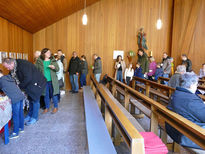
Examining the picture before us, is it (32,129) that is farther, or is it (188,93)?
(32,129)

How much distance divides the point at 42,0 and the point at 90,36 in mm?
3312

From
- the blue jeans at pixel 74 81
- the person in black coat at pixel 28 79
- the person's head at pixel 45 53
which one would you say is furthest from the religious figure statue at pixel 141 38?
the person in black coat at pixel 28 79

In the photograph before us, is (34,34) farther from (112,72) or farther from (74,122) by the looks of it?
(74,122)

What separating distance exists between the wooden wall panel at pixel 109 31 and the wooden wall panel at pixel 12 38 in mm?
1223

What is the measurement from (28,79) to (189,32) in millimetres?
6844

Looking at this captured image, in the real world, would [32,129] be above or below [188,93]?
below

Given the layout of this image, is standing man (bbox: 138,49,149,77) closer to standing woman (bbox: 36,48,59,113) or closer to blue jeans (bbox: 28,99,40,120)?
standing woman (bbox: 36,48,59,113)

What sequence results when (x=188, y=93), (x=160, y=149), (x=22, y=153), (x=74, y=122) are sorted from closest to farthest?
(x=160, y=149) < (x=188, y=93) < (x=22, y=153) < (x=74, y=122)

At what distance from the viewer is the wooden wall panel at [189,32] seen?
21.7 feet

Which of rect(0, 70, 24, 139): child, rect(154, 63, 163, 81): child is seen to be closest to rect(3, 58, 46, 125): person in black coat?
rect(0, 70, 24, 139): child

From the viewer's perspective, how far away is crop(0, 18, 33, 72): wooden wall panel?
3949 mm

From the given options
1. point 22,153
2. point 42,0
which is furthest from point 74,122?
point 42,0

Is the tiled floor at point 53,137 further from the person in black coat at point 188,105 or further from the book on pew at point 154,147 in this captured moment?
the person in black coat at point 188,105

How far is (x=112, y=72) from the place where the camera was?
24.9ft
